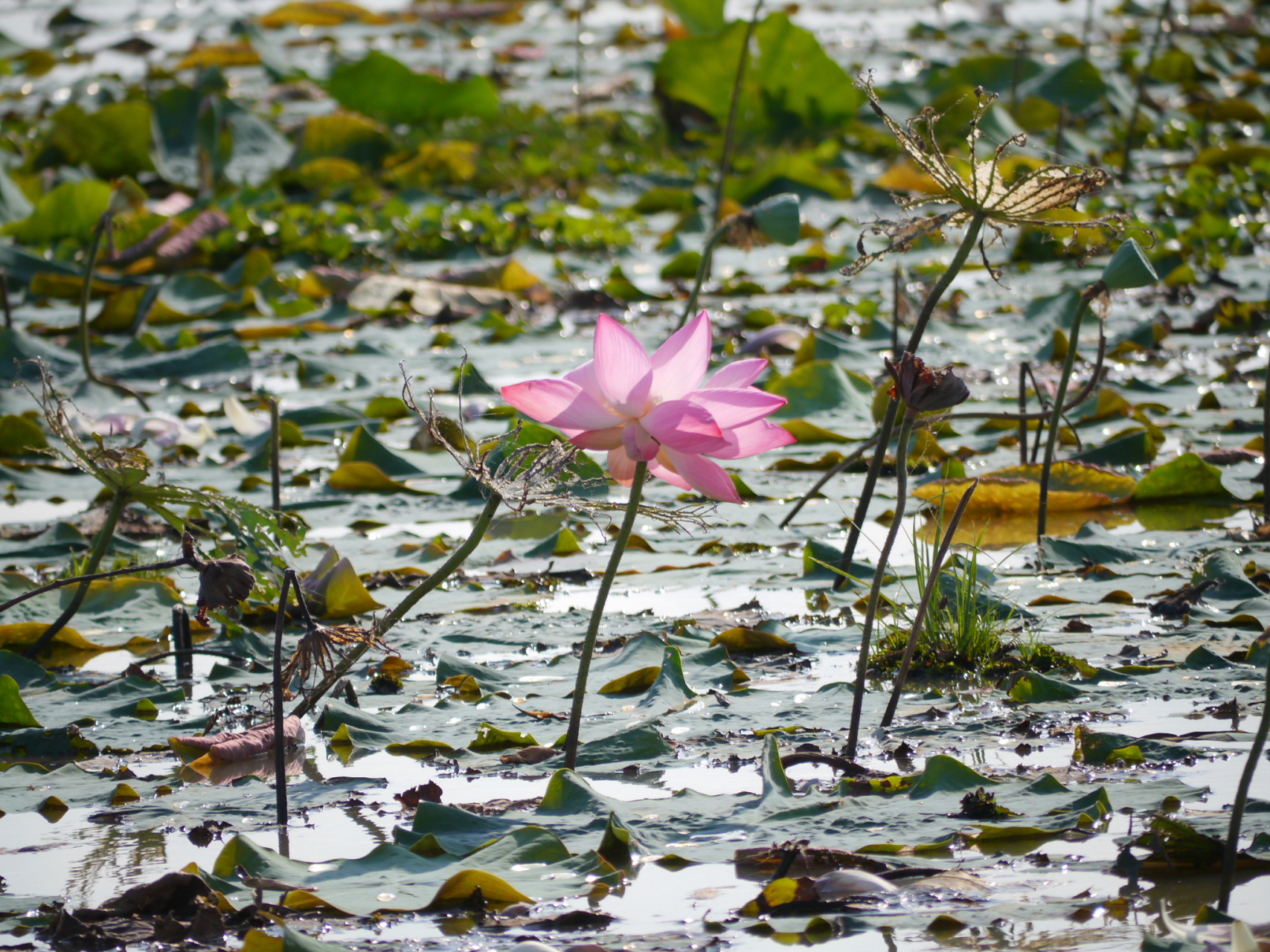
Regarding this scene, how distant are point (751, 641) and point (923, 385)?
1.91ft

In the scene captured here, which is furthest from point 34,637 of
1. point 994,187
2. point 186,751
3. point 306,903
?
point 994,187

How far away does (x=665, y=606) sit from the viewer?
7.23ft

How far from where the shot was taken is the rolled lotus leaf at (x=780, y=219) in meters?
2.40

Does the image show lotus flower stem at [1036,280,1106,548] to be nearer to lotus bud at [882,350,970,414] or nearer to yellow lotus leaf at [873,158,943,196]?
lotus bud at [882,350,970,414]

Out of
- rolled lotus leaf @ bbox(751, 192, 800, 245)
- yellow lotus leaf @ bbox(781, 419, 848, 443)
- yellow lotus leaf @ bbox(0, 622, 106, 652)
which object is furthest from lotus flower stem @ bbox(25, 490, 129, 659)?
yellow lotus leaf @ bbox(781, 419, 848, 443)

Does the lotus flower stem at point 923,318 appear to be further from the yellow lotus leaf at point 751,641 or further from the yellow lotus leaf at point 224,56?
the yellow lotus leaf at point 224,56

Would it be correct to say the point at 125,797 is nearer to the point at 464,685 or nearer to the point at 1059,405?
the point at 464,685

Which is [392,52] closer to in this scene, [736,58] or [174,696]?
[736,58]

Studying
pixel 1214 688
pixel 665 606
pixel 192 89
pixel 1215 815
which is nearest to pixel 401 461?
pixel 665 606

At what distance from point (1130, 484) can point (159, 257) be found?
3.56 m

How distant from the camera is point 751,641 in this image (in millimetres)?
1959

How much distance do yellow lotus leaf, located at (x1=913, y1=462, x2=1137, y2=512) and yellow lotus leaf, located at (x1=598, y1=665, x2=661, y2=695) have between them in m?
0.85

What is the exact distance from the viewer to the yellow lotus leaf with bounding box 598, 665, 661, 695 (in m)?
1.83

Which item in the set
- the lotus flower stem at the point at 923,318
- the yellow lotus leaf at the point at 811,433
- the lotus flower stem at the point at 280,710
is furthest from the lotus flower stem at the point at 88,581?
the yellow lotus leaf at the point at 811,433
